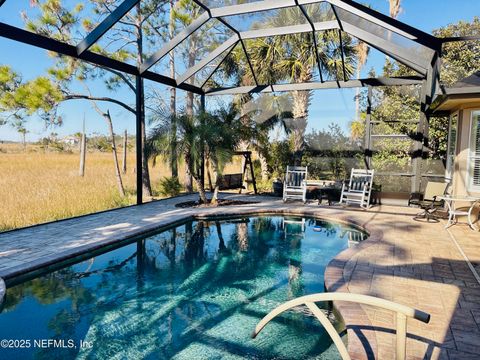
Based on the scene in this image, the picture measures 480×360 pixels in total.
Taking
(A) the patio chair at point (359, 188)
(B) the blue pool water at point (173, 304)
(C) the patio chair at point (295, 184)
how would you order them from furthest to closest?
(C) the patio chair at point (295, 184)
(A) the patio chair at point (359, 188)
(B) the blue pool water at point (173, 304)

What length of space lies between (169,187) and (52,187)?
3.52 m

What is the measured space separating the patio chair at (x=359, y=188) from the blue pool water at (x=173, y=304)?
126 inches

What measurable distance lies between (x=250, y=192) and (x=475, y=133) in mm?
7181

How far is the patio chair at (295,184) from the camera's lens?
32.0 feet

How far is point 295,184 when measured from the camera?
10336mm

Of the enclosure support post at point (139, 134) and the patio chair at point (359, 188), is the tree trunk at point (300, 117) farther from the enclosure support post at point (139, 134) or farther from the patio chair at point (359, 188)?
the enclosure support post at point (139, 134)

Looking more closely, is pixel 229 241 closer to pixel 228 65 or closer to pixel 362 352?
pixel 362 352

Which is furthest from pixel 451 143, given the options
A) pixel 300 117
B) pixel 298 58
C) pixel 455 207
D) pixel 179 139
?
pixel 179 139

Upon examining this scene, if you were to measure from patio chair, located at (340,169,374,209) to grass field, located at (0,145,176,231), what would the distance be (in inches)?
219

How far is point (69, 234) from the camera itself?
5816mm

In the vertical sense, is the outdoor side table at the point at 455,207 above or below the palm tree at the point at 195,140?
below

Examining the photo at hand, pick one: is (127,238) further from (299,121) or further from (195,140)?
(299,121)

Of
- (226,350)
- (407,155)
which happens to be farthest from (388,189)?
(226,350)

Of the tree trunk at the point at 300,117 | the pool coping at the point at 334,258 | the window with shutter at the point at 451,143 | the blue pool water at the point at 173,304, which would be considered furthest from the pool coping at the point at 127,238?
the tree trunk at the point at 300,117
